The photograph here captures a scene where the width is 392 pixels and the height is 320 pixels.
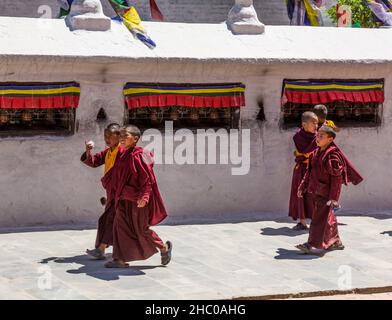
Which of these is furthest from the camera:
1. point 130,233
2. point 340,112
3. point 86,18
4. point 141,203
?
point 340,112

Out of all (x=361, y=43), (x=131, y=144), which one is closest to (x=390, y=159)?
(x=361, y=43)

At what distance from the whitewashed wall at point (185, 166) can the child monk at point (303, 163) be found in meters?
0.65

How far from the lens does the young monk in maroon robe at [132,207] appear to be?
896 centimetres

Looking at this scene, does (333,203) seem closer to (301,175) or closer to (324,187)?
(324,187)

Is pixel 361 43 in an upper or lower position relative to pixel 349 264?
upper

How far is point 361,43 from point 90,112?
3.94 metres

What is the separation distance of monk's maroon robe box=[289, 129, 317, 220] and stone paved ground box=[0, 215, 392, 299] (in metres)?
0.27

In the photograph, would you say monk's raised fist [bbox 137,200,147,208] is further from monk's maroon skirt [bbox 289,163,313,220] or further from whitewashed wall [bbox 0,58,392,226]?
monk's maroon skirt [bbox 289,163,313,220]

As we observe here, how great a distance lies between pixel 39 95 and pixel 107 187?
85.0 inches

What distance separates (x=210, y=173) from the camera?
38.8 ft

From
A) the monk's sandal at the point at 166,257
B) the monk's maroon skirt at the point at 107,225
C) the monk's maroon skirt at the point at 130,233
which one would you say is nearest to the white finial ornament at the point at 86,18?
the monk's maroon skirt at the point at 107,225

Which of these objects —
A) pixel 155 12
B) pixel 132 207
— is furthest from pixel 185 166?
pixel 155 12

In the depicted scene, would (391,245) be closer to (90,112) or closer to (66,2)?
(90,112)

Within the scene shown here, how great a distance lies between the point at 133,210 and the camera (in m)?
9.01
